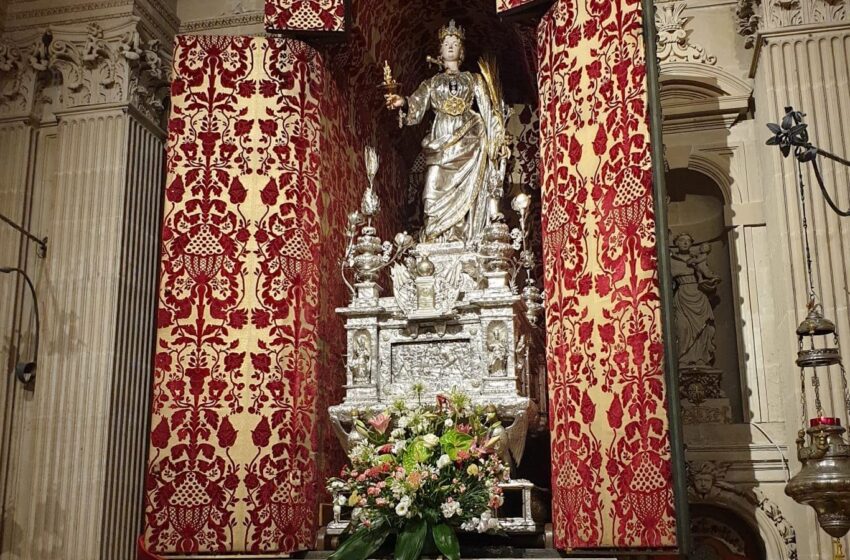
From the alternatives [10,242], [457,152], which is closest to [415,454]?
[457,152]

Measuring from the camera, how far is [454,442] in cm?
591

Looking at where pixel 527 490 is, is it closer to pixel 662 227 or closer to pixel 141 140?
pixel 662 227

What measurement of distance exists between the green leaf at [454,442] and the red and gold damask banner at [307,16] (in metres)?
2.81

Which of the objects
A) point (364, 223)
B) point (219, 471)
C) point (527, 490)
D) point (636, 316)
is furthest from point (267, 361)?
point (636, 316)

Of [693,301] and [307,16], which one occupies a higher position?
[307,16]

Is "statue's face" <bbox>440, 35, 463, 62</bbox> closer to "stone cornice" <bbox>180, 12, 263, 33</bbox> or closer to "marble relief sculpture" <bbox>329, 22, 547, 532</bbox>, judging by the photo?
"marble relief sculpture" <bbox>329, 22, 547, 532</bbox>

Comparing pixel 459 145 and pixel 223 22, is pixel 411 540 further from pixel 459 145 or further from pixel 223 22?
pixel 223 22

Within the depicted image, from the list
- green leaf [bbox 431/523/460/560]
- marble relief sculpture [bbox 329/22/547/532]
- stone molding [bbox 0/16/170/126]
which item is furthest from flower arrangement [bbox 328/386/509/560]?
stone molding [bbox 0/16/170/126]

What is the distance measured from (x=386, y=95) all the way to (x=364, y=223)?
0.91 meters

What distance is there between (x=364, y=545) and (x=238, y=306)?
5.66 feet

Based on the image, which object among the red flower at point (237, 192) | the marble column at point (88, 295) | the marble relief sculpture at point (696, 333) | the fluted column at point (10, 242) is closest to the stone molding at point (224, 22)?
the marble column at point (88, 295)

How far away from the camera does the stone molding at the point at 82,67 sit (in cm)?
847

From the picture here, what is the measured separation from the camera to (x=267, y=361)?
21.6 ft

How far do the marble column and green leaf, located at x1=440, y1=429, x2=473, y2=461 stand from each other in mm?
2993
